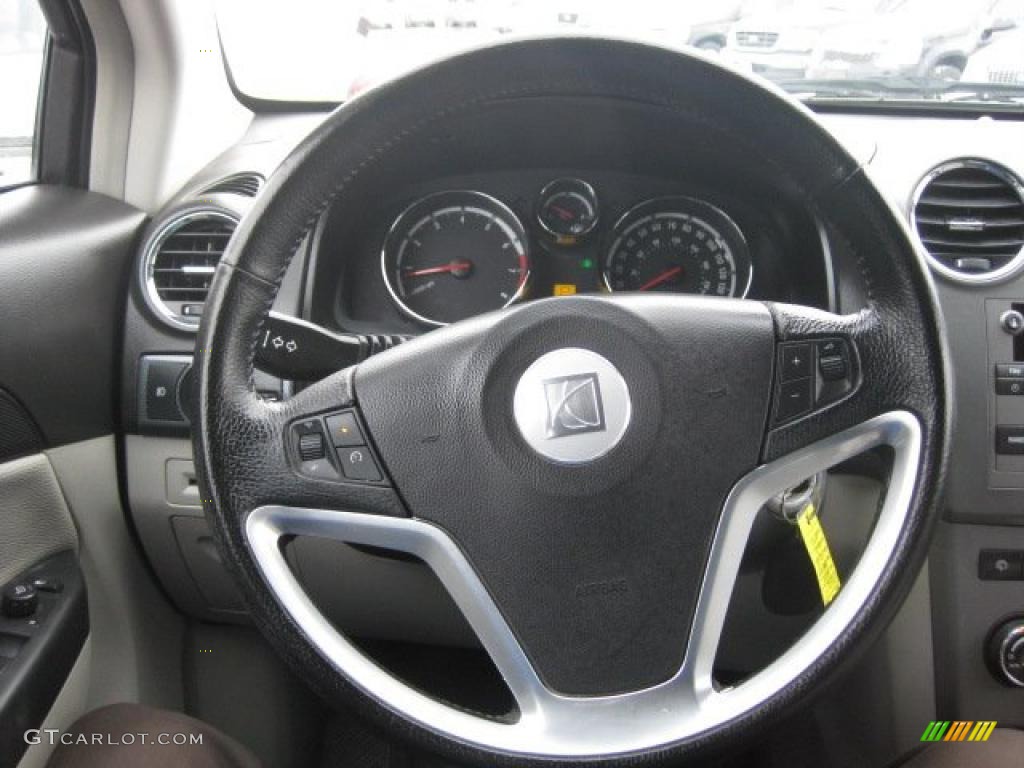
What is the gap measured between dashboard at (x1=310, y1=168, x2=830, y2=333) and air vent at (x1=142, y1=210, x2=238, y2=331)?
0.19m

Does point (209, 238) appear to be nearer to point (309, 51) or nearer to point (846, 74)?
point (309, 51)

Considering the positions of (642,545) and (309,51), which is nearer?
(642,545)

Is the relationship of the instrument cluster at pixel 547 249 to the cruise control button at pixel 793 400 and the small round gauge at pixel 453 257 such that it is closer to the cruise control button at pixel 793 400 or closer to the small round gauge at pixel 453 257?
the small round gauge at pixel 453 257

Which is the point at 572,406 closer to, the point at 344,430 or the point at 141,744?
the point at 344,430

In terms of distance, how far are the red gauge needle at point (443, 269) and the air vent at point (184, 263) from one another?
0.92 feet

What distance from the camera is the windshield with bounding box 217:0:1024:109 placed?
154cm

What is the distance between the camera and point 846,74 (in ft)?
5.32

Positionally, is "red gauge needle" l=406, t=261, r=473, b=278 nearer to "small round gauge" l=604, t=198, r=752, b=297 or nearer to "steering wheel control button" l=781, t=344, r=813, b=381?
"small round gauge" l=604, t=198, r=752, b=297

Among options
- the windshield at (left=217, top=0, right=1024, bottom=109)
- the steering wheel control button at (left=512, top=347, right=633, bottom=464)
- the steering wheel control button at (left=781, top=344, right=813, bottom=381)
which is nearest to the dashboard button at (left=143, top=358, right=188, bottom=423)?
the windshield at (left=217, top=0, right=1024, bottom=109)

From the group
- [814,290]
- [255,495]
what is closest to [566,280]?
[814,290]

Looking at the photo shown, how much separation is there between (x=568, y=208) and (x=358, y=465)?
708 millimetres

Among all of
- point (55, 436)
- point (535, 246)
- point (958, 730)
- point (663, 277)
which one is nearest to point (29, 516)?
point (55, 436)

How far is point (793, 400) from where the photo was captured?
955 mm

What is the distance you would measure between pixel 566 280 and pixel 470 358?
2.05ft
